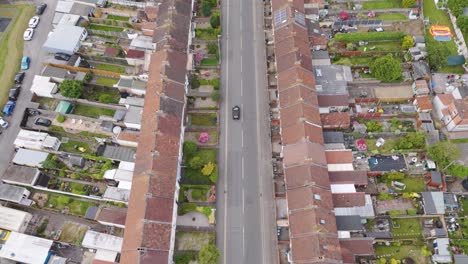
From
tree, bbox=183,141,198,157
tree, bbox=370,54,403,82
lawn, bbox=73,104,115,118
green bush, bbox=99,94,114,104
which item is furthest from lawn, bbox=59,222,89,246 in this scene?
tree, bbox=370,54,403,82

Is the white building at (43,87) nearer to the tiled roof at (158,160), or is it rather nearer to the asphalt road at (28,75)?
the asphalt road at (28,75)

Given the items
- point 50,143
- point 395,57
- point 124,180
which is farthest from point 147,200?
point 395,57

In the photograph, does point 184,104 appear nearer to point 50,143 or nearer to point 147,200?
point 147,200

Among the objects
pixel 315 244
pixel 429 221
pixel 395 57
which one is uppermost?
pixel 395 57

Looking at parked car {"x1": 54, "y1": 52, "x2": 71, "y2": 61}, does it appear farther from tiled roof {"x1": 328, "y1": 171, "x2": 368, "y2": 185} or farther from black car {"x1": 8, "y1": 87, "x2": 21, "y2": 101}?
tiled roof {"x1": 328, "y1": 171, "x2": 368, "y2": 185}

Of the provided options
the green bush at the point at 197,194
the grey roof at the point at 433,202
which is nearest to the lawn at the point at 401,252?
the grey roof at the point at 433,202
